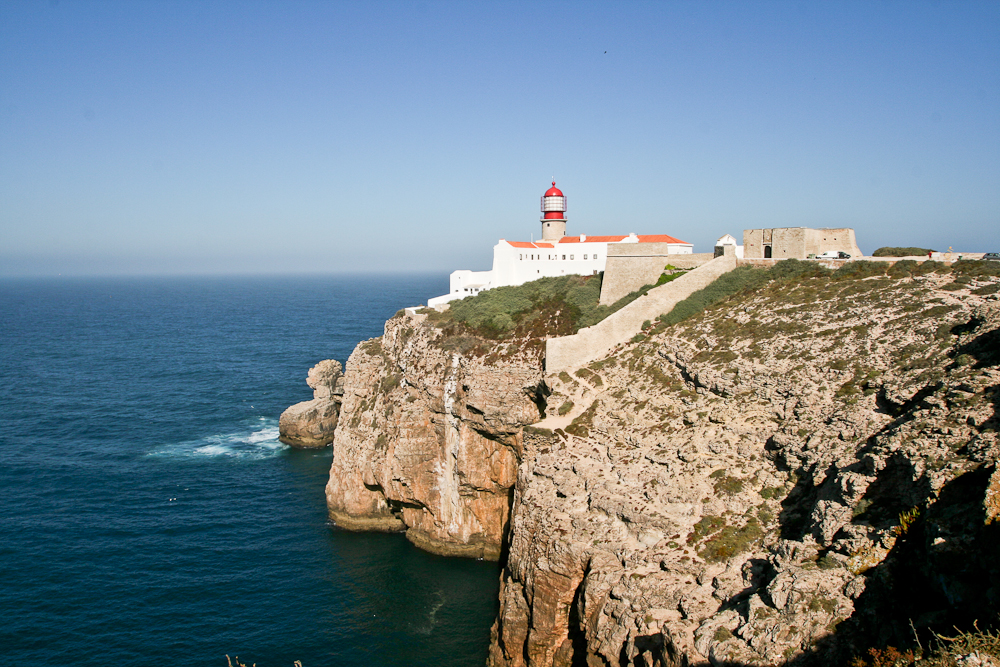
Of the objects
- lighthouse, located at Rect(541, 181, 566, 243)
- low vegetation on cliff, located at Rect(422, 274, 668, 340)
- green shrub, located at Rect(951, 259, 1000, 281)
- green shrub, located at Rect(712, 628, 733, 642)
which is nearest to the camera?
green shrub, located at Rect(712, 628, 733, 642)

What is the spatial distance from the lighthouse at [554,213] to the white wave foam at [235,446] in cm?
2907

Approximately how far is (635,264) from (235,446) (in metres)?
34.9

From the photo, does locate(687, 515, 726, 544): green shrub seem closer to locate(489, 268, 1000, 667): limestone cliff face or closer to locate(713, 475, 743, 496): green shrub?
locate(489, 268, 1000, 667): limestone cliff face

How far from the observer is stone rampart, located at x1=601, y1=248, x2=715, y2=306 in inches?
1639

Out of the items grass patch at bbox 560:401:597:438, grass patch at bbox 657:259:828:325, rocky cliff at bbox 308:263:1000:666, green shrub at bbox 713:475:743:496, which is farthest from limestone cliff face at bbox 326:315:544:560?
green shrub at bbox 713:475:743:496

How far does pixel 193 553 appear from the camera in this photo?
35812mm

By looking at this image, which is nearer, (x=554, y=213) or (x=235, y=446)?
(x=235, y=446)

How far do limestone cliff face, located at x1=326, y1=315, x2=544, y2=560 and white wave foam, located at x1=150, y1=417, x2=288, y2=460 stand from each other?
12.7 meters

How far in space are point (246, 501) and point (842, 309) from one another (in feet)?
121

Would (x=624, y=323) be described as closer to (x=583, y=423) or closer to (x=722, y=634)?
(x=583, y=423)

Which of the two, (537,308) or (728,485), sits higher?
(537,308)

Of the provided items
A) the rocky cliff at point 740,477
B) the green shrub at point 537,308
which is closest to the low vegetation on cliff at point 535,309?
the green shrub at point 537,308

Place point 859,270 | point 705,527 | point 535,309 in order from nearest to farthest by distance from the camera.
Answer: point 705,527 < point 859,270 < point 535,309

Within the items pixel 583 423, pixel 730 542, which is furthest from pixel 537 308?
pixel 730 542
